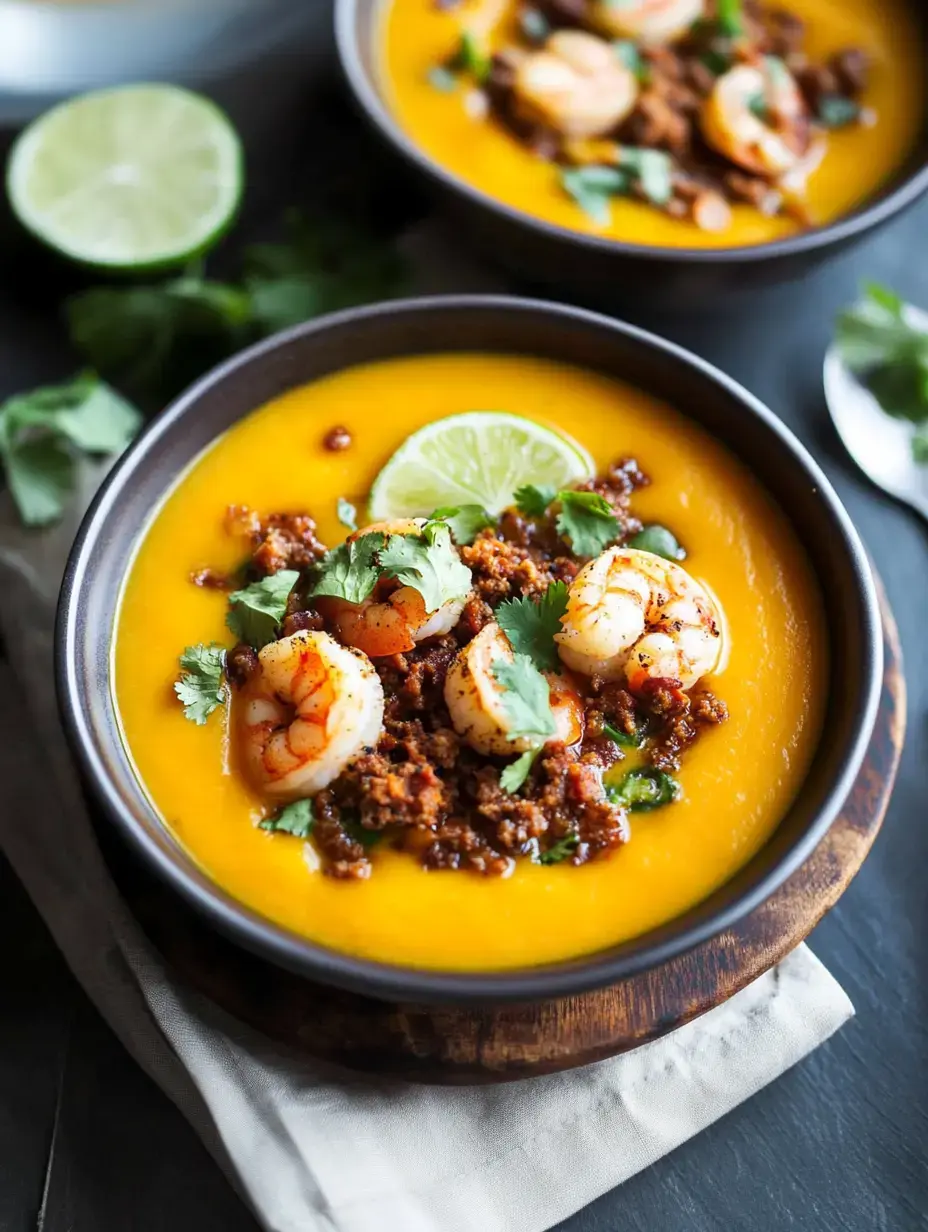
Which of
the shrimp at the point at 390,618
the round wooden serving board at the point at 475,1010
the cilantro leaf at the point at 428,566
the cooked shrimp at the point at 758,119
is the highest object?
the cooked shrimp at the point at 758,119

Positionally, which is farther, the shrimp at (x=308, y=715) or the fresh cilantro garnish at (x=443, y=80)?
the fresh cilantro garnish at (x=443, y=80)

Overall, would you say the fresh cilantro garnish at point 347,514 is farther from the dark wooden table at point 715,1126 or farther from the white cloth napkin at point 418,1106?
the dark wooden table at point 715,1126

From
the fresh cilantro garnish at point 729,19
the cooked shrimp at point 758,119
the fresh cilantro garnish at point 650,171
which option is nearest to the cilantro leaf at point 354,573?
the fresh cilantro garnish at point 650,171

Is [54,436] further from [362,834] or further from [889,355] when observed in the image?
[889,355]

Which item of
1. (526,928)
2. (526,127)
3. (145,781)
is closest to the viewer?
(526,928)

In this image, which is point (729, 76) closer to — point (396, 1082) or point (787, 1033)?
point (787, 1033)

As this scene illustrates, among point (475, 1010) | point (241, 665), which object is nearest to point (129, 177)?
point (241, 665)

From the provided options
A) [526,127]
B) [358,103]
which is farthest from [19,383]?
[526,127]
